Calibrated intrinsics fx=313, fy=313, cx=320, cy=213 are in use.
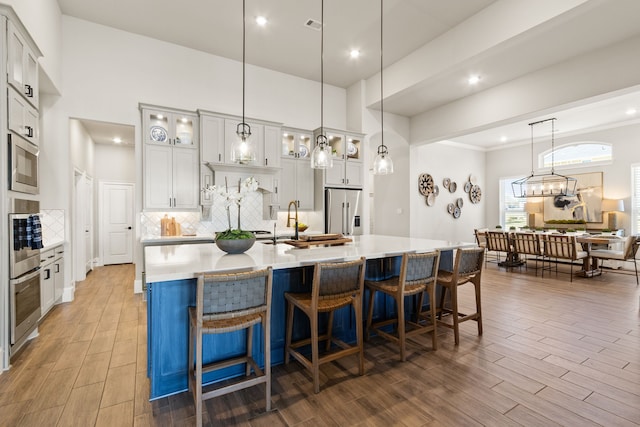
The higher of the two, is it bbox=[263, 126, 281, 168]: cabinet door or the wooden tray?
bbox=[263, 126, 281, 168]: cabinet door

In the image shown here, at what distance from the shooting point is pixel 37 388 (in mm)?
2227

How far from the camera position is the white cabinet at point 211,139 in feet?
15.8

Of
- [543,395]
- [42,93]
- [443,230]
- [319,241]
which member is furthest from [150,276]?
[443,230]

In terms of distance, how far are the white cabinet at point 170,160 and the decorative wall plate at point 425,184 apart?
19.8 ft

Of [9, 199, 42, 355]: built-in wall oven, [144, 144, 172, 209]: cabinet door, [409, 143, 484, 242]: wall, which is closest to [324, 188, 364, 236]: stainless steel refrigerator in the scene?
[144, 144, 172, 209]: cabinet door

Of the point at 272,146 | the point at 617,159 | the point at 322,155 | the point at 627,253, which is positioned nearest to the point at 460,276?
Answer: the point at 322,155

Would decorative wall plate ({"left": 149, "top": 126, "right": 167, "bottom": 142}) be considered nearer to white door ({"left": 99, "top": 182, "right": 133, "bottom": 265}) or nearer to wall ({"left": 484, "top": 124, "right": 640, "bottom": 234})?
white door ({"left": 99, "top": 182, "right": 133, "bottom": 265})

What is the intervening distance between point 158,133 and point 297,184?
2367mm

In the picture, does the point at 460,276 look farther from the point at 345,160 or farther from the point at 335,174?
the point at 345,160

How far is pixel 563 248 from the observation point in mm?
5949

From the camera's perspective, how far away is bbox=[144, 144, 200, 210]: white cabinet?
4551mm

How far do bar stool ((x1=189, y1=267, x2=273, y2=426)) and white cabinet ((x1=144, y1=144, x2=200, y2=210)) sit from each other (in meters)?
3.09

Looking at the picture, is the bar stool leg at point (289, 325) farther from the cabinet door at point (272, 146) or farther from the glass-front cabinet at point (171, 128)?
the glass-front cabinet at point (171, 128)

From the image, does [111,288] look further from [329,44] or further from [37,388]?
[329,44]
